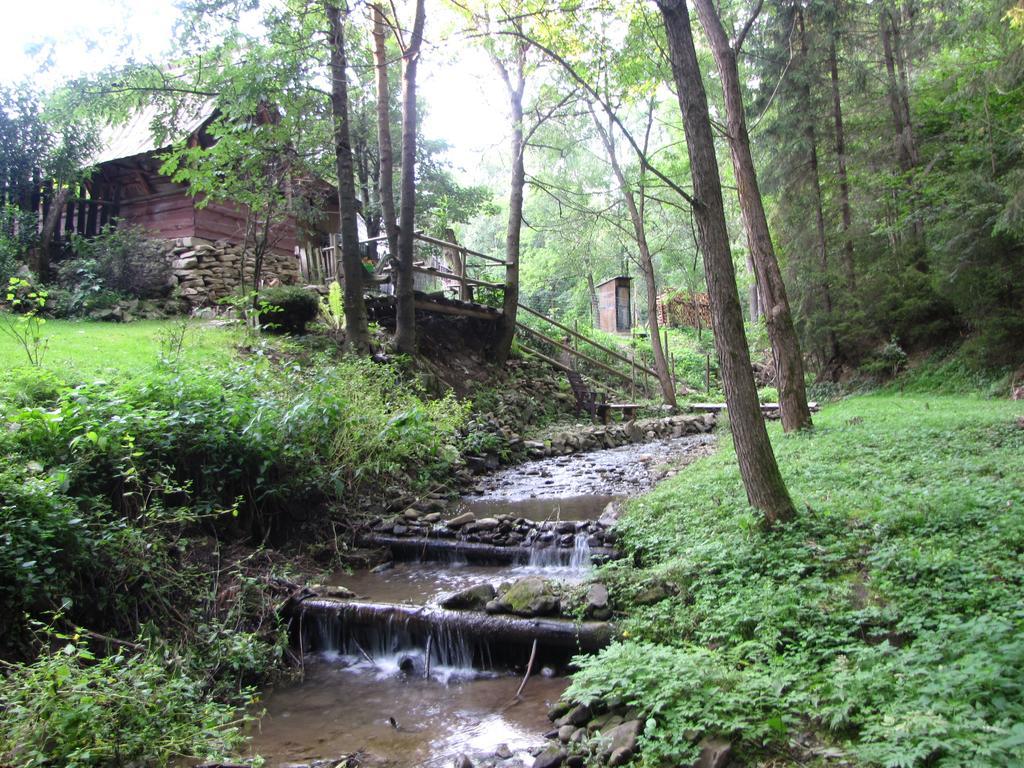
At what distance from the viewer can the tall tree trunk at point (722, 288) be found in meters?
5.18

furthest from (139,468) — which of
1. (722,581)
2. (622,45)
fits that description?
(622,45)

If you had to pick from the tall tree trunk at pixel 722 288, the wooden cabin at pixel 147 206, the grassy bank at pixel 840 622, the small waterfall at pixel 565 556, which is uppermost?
the wooden cabin at pixel 147 206

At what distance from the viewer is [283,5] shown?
34.9ft

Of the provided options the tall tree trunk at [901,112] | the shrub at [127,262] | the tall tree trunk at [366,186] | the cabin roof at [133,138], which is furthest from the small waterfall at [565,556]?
the tall tree trunk at [366,186]

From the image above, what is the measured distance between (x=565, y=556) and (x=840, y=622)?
10.1ft

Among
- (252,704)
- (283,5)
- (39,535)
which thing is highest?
(283,5)

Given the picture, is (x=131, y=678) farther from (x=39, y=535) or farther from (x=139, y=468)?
(x=139, y=468)

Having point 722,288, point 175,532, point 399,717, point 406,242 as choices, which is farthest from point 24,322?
point 722,288

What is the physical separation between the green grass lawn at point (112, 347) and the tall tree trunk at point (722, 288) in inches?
239

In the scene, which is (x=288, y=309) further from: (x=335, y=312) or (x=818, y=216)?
(x=818, y=216)

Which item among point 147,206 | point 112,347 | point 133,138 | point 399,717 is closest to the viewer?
point 399,717

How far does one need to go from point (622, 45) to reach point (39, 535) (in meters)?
12.5

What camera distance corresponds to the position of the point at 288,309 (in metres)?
12.8

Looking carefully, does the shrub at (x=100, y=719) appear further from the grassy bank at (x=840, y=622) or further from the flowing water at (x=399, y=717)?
the grassy bank at (x=840, y=622)
